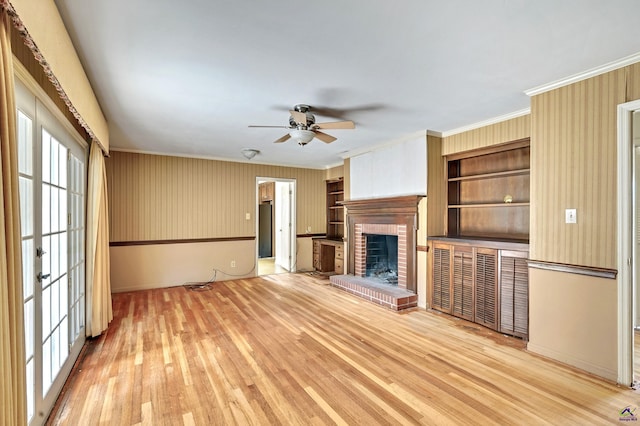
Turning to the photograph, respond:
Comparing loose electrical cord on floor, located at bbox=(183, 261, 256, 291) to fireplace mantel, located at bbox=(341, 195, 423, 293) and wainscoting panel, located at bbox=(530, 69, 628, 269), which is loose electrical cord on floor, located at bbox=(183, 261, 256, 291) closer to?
fireplace mantel, located at bbox=(341, 195, 423, 293)

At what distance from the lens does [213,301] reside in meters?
4.53

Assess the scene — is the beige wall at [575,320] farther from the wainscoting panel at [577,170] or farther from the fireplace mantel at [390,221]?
the fireplace mantel at [390,221]

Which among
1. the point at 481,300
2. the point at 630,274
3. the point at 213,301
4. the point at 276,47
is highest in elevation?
the point at 276,47

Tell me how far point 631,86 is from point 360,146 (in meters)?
3.26

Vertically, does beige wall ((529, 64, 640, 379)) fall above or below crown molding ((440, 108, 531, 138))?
below

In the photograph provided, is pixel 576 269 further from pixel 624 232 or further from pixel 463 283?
pixel 463 283

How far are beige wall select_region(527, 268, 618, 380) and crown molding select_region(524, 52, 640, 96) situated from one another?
162 cm

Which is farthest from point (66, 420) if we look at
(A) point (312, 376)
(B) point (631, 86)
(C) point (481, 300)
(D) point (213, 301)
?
(B) point (631, 86)

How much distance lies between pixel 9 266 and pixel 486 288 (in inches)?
153

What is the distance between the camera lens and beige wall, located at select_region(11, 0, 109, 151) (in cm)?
126

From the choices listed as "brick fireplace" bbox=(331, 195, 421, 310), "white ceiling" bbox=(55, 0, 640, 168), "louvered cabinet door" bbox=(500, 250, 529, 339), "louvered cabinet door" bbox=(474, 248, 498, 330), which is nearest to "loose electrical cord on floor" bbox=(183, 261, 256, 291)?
"brick fireplace" bbox=(331, 195, 421, 310)

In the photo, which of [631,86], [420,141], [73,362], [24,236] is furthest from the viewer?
[420,141]

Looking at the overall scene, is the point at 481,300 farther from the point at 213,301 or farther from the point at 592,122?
the point at 213,301

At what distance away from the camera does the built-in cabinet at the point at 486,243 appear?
A: 3.21 metres
